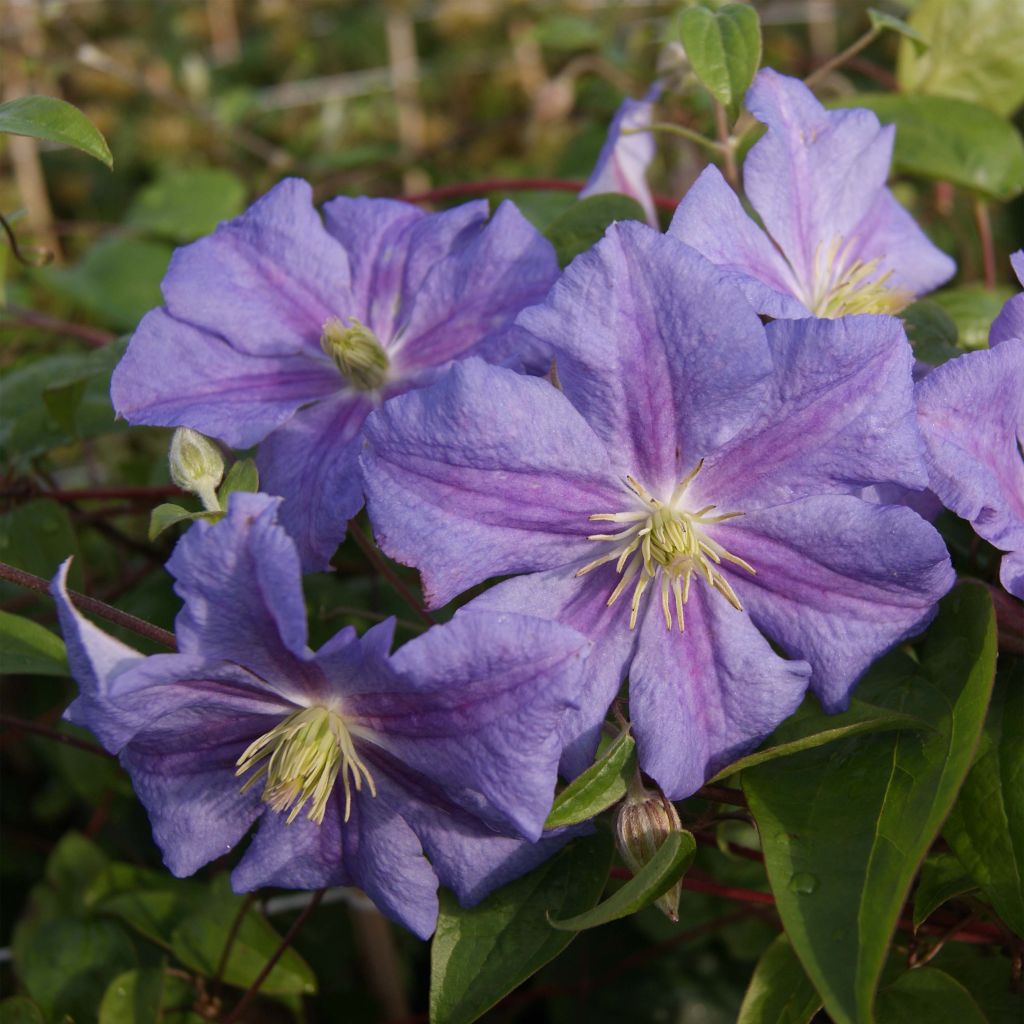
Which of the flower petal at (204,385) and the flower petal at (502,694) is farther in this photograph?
the flower petal at (204,385)

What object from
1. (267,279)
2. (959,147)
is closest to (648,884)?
(267,279)

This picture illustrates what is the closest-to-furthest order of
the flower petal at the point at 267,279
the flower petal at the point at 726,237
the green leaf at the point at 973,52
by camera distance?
the flower petal at the point at 726,237
the flower petal at the point at 267,279
the green leaf at the point at 973,52

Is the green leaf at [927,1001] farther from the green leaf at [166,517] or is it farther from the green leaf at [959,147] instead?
the green leaf at [959,147]

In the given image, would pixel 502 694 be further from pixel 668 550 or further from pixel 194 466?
pixel 194 466

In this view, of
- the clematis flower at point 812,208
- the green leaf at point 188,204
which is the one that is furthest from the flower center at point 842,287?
the green leaf at point 188,204

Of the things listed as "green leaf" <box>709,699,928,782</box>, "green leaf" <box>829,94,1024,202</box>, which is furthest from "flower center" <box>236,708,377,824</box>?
"green leaf" <box>829,94,1024,202</box>

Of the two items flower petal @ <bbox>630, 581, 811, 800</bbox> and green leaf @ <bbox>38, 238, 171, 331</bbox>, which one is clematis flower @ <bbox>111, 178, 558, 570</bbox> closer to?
flower petal @ <bbox>630, 581, 811, 800</bbox>

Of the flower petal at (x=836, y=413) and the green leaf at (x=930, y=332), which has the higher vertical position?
the flower petal at (x=836, y=413)

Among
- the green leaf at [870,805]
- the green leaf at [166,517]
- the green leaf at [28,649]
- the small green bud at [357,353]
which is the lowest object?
the green leaf at [870,805]
